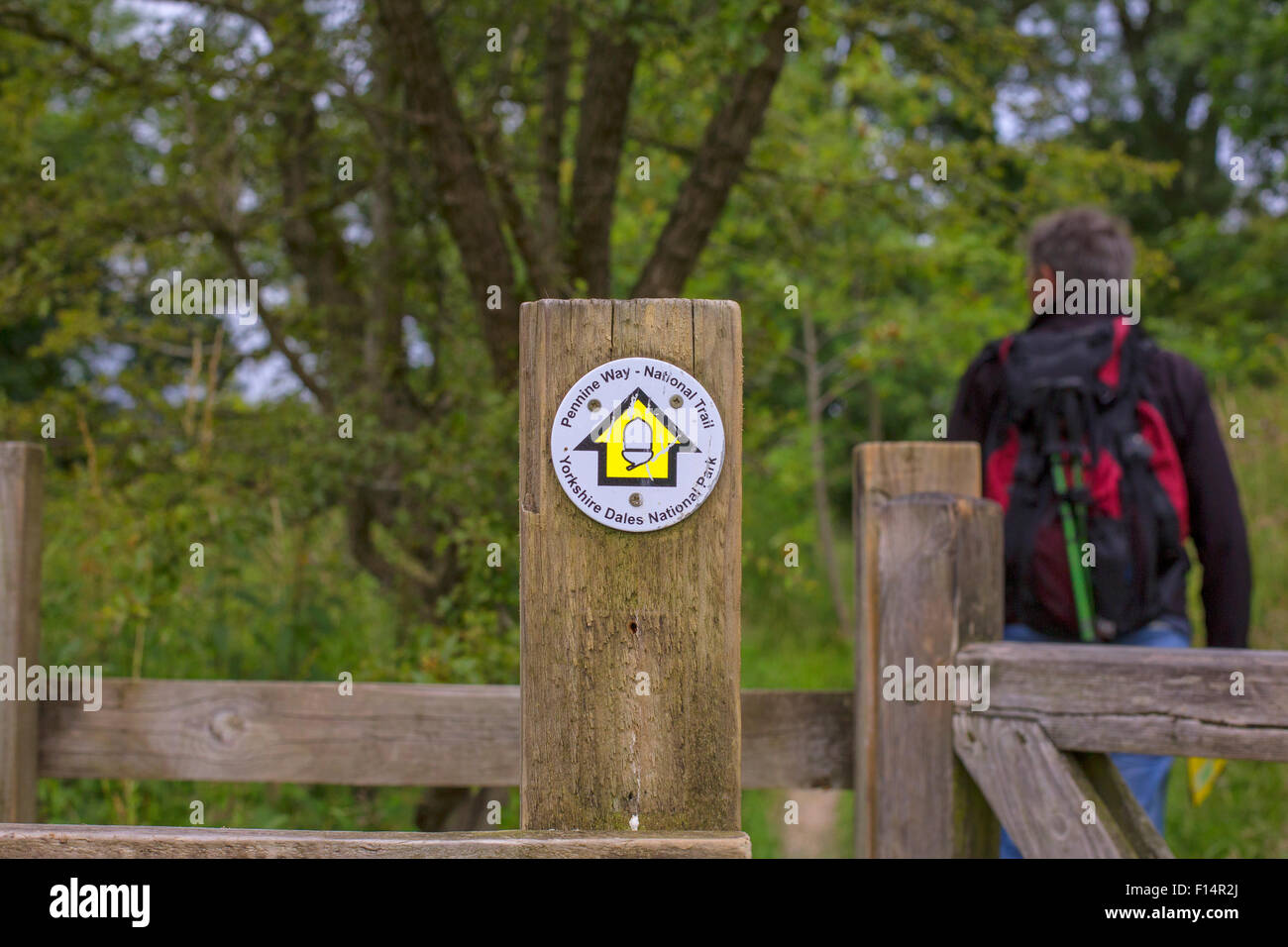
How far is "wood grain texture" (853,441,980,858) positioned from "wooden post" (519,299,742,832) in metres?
1.13

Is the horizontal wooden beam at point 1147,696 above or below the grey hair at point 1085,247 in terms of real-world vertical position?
below

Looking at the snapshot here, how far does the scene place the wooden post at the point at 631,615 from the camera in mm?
1196

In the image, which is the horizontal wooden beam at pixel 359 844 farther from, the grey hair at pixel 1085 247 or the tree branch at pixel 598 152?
the tree branch at pixel 598 152

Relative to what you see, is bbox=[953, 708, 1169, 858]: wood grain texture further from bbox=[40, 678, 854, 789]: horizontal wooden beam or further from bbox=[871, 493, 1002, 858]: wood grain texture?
bbox=[40, 678, 854, 789]: horizontal wooden beam

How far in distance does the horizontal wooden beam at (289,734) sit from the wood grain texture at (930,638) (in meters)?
0.40

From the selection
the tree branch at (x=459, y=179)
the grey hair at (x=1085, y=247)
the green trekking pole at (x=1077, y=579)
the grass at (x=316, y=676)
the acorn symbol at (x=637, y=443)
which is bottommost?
the grass at (x=316, y=676)

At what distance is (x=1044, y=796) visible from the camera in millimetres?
1948

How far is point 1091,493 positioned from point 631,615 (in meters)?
1.53

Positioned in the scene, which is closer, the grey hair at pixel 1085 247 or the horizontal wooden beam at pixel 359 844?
the horizontal wooden beam at pixel 359 844

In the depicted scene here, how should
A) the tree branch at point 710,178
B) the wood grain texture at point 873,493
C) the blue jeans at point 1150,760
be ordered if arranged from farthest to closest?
the tree branch at point 710,178 < the blue jeans at point 1150,760 < the wood grain texture at point 873,493

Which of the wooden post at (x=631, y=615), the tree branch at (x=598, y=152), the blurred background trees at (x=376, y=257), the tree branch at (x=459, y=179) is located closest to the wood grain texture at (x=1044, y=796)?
the wooden post at (x=631, y=615)

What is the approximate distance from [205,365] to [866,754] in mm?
4078

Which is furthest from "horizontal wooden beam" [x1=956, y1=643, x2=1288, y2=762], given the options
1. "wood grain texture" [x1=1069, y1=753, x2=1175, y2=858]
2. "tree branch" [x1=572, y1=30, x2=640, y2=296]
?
"tree branch" [x1=572, y1=30, x2=640, y2=296]
